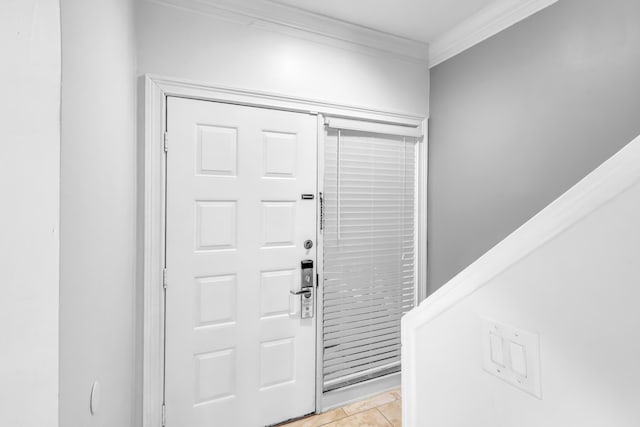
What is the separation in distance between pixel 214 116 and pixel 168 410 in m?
1.66

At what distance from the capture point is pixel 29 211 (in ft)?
1.58

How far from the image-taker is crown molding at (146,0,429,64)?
5.66ft

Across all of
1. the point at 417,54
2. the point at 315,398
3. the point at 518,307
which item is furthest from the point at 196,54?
the point at 315,398

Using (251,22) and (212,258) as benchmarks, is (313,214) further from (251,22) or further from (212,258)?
(251,22)

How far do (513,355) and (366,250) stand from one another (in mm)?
1670

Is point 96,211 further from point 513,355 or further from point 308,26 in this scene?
point 308,26

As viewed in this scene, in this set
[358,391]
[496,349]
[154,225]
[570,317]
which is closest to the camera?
[570,317]

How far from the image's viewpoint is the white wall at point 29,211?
1.39 ft

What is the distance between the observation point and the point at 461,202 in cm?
215

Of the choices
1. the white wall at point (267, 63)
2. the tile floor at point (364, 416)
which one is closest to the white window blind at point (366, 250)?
the tile floor at point (364, 416)

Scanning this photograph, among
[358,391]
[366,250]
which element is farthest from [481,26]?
[358,391]

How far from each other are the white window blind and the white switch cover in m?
1.51

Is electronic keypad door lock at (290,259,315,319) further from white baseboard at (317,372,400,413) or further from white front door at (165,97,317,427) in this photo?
white baseboard at (317,372,400,413)

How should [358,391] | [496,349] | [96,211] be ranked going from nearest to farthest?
1. [496,349]
2. [96,211]
3. [358,391]
